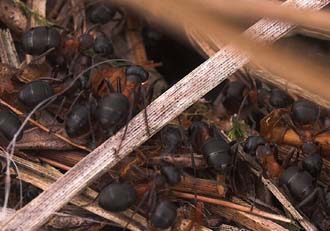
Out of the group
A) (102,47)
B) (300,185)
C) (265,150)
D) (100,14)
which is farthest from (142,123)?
(100,14)

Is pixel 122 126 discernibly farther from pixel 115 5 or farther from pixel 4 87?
pixel 115 5

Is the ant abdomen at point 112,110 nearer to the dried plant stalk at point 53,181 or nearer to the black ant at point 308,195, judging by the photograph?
the dried plant stalk at point 53,181

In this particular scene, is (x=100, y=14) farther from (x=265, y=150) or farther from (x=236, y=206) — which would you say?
(x=236, y=206)

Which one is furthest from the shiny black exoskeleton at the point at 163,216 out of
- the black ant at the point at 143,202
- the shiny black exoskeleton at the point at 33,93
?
the shiny black exoskeleton at the point at 33,93

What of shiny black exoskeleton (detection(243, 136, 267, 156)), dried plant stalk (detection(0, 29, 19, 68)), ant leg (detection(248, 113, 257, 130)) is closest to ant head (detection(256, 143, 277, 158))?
shiny black exoskeleton (detection(243, 136, 267, 156))

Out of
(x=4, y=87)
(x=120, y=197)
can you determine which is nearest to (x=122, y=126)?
(x=120, y=197)
